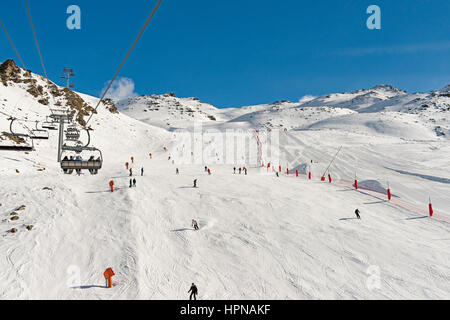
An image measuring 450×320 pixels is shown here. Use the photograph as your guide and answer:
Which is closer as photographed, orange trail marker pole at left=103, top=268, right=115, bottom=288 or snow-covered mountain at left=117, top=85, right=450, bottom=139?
orange trail marker pole at left=103, top=268, right=115, bottom=288

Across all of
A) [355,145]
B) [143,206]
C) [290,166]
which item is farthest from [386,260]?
[355,145]

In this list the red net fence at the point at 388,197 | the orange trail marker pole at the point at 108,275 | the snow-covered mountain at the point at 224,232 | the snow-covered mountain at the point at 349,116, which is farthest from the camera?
the snow-covered mountain at the point at 349,116

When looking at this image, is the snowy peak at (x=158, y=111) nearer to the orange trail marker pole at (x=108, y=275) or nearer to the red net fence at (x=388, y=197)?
the red net fence at (x=388, y=197)

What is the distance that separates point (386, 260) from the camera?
1534cm

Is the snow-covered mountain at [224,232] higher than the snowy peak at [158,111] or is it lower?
lower

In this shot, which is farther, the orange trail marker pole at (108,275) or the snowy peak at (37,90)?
the snowy peak at (37,90)

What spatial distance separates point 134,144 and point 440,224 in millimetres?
52945

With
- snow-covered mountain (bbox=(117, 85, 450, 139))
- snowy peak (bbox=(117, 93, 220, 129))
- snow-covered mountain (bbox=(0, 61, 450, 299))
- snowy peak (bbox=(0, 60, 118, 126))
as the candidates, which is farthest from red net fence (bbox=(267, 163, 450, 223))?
snowy peak (bbox=(117, 93, 220, 129))

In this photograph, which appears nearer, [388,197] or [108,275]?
[108,275]

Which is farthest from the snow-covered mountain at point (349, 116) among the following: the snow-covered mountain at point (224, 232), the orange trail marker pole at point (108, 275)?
the orange trail marker pole at point (108, 275)

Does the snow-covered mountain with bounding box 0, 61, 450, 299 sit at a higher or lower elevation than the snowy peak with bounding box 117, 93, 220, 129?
lower

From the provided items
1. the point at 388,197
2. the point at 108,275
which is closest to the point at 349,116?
the point at 388,197

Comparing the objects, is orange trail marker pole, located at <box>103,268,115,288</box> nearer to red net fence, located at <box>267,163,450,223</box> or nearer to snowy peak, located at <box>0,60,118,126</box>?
red net fence, located at <box>267,163,450,223</box>

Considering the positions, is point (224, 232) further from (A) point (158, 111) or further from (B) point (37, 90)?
(A) point (158, 111)
